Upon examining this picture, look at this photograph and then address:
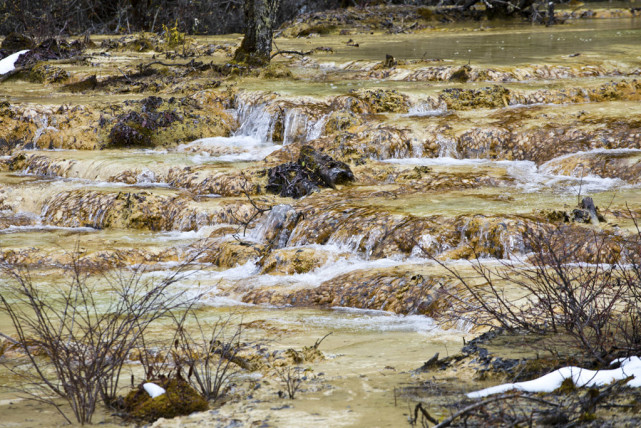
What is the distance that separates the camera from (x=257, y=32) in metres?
→ 15.6

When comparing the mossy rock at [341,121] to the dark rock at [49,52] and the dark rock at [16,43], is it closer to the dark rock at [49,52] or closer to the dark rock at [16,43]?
the dark rock at [49,52]

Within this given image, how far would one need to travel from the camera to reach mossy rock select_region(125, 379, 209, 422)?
141 inches

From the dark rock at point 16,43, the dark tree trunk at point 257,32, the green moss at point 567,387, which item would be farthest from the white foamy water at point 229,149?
the green moss at point 567,387

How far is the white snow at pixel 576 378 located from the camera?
11.0 ft

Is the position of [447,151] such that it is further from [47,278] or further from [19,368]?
[19,368]

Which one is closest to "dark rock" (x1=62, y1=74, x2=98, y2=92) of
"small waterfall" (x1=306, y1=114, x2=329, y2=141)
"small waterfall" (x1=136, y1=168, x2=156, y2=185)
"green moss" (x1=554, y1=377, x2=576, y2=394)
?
"small waterfall" (x1=136, y1=168, x2=156, y2=185)

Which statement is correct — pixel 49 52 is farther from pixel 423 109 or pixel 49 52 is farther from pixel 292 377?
pixel 292 377

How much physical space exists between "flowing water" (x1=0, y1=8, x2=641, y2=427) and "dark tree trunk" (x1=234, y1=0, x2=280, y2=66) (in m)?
1.01

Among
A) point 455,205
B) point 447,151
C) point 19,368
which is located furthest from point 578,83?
point 19,368

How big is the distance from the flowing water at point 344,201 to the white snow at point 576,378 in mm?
485

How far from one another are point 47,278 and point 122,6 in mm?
19532

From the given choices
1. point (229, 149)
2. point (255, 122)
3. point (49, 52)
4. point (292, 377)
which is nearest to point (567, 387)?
point (292, 377)

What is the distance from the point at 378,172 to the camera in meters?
9.91

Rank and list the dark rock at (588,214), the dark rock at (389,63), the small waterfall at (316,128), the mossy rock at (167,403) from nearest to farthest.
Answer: the mossy rock at (167,403) < the dark rock at (588,214) < the small waterfall at (316,128) < the dark rock at (389,63)
